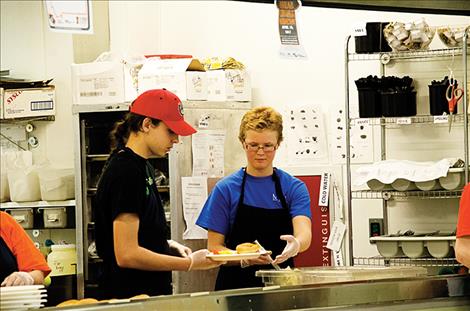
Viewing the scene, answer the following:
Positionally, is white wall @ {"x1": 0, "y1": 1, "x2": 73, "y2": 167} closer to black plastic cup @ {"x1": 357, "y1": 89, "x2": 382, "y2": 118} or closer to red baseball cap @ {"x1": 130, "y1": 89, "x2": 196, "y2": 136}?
black plastic cup @ {"x1": 357, "y1": 89, "x2": 382, "y2": 118}

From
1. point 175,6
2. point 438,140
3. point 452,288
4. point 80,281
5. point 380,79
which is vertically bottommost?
point 80,281

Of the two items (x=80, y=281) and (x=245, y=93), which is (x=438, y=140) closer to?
(x=245, y=93)

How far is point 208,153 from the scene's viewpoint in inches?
235

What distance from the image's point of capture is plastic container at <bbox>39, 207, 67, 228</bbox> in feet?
20.4

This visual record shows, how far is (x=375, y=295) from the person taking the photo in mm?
2658

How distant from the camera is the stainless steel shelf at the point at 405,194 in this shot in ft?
18.1

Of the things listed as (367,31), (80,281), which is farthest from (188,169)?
(367,31)

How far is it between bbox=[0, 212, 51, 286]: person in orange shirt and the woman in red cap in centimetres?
45

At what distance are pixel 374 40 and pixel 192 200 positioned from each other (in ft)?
5.31

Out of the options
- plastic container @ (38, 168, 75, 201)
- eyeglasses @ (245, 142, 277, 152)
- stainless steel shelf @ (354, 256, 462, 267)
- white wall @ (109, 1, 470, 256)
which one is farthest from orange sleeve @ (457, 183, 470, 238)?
plastic container @ (38, 168, 75, 201)

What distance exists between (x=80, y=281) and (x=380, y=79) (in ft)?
8.14

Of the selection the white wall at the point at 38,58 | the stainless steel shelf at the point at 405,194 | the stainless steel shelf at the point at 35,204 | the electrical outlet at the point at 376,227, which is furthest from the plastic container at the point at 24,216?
the electrical outlet at the point at 376,227

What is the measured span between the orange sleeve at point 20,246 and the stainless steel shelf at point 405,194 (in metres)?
3.24

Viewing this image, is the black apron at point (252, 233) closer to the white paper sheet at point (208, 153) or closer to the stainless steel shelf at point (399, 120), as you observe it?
the stainless steel shelf at point (399, 120)
